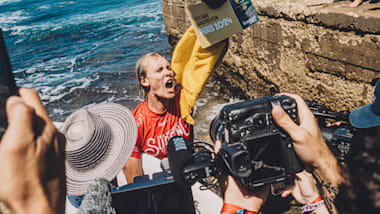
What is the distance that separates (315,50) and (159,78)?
2406 mm

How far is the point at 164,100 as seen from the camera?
304cm

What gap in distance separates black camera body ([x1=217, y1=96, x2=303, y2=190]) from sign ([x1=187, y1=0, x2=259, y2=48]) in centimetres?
71

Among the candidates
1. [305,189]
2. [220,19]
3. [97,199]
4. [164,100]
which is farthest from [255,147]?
[164,100]

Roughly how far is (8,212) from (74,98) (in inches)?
337

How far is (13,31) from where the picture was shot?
1772 cm

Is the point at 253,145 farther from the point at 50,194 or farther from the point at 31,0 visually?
the point at 31,0

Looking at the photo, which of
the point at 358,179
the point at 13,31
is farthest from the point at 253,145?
the point at 13,31

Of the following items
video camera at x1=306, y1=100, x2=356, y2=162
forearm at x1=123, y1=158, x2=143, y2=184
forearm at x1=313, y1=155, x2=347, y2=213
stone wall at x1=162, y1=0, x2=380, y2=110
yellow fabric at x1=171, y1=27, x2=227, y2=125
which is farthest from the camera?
stone wall at x1=162, y1=0, x2=380, y2=110

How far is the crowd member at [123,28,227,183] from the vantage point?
2.58 metres

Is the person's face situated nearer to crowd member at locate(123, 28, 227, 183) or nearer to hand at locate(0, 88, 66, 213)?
crowd member at locate(123, 28, 227, 183)

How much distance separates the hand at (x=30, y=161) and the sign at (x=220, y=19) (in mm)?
1270

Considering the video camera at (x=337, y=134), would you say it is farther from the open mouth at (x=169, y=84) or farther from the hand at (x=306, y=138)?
the open mouth at (x=169, y=84)

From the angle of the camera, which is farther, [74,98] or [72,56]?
→ [72,56]

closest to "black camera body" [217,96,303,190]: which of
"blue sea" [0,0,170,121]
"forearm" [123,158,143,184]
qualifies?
"forearm" [123,158,143,184]
